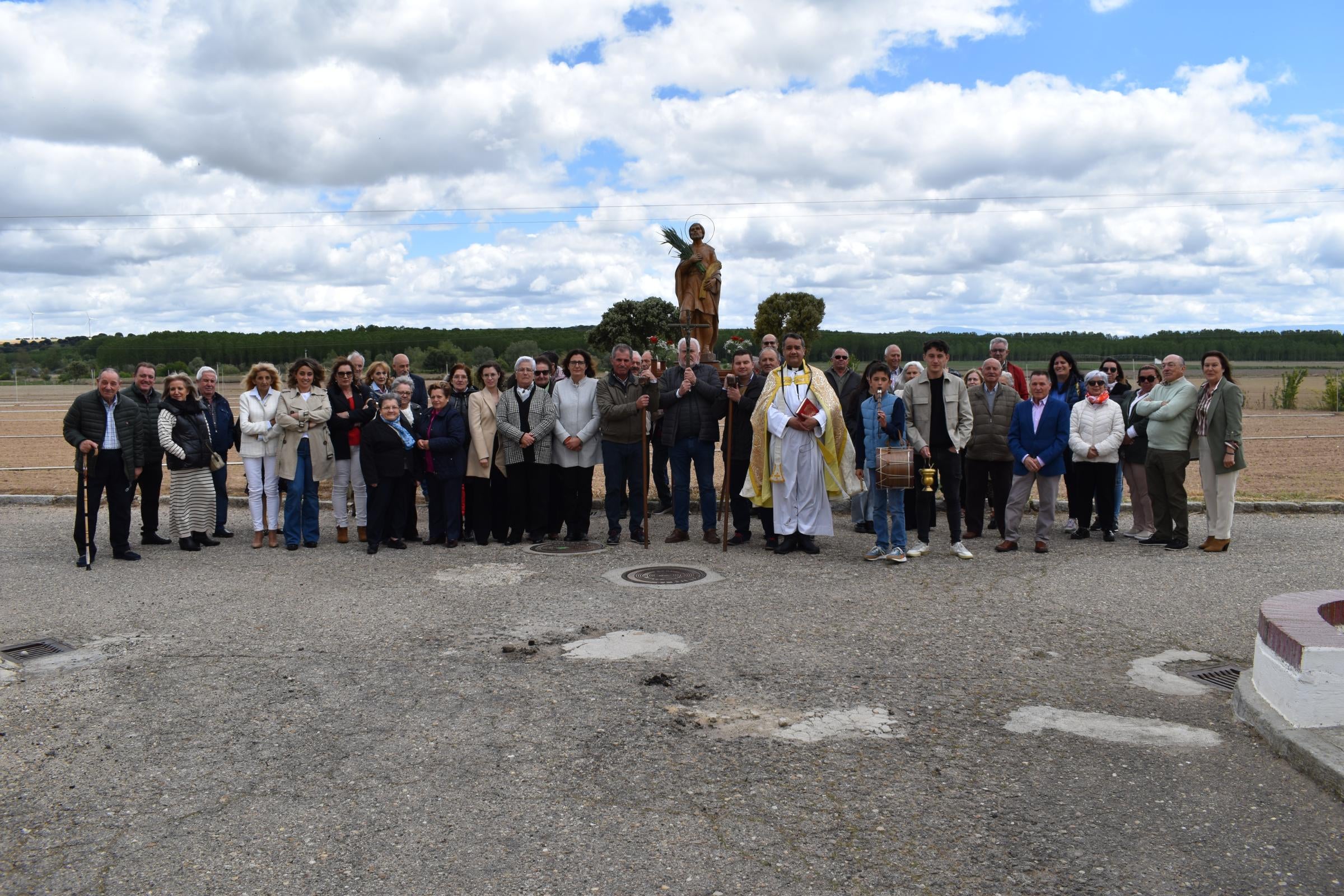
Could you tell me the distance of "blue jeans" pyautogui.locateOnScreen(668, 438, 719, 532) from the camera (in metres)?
10.2

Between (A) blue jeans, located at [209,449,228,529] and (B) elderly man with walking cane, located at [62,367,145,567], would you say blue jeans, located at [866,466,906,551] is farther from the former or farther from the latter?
(B) elderly man with walking cane, located at [62,367,145,567]

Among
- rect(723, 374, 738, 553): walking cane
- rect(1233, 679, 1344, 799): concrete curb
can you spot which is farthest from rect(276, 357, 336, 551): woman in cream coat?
rect(1233, 679, 1344, 799): concrete curb

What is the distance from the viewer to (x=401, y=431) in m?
9.96

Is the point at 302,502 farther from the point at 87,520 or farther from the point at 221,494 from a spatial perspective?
the point at 87,520

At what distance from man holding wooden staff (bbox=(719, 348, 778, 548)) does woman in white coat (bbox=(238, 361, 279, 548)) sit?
4.43 meters

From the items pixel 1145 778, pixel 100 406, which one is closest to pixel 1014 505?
pixel 1145 778

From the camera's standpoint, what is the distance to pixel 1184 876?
353 cm

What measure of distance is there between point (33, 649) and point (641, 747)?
14.2 feet

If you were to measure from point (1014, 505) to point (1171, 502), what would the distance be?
1445 mm

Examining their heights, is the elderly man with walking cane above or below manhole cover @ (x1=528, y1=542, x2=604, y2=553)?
above

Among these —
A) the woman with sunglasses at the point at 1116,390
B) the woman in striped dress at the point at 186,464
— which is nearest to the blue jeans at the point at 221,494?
the woman in striped dress at the point at 186,464

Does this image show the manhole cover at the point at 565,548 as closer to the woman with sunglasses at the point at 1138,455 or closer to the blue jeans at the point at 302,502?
the blue jeans at the point at 302,502

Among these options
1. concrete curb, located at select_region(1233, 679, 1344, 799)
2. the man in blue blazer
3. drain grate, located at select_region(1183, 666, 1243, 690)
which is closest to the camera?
concrete curb, located at select_region(1233, 679, 1344, 799)

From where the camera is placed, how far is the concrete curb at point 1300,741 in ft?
13.9
